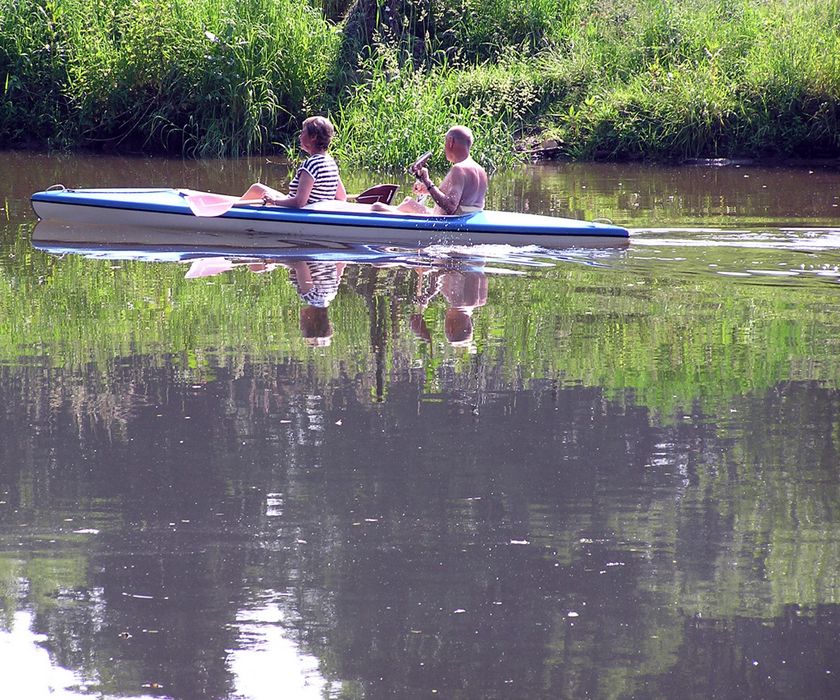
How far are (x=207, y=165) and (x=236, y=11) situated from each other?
6.88 ft

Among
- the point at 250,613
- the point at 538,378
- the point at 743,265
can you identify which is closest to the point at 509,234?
the point at 743,265

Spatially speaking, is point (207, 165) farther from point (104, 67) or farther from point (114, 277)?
point (114, 277)

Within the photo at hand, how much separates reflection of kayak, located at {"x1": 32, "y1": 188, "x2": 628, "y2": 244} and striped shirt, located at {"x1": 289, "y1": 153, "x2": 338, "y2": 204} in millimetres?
94

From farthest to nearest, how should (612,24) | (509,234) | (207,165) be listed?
(612,24) < (207,165) < (509,234)

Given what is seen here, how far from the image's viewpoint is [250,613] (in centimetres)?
389

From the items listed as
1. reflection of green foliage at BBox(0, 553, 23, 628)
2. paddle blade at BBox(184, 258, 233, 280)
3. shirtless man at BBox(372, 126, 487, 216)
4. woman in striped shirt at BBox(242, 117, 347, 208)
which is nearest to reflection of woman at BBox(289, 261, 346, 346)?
paddle blade at BBox(184, 258, 233, 280)

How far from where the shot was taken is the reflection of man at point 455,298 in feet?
23.6

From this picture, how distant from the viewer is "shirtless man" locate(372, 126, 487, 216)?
9.20 metres

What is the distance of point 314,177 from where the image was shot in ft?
31.7

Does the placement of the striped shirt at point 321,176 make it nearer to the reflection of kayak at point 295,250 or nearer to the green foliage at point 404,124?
the reflection of kayak at point 295,250

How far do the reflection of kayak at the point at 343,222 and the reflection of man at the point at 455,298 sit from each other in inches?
26.7

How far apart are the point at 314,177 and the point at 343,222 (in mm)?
399

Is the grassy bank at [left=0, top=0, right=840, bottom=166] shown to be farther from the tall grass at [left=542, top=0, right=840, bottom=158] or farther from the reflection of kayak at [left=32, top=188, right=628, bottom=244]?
the reflection of kayak at [left=32, top=188, right=628, bottom=244]

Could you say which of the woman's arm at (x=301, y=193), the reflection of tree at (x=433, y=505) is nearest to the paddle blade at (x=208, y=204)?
the woman's arm at (x=301, y=193)
